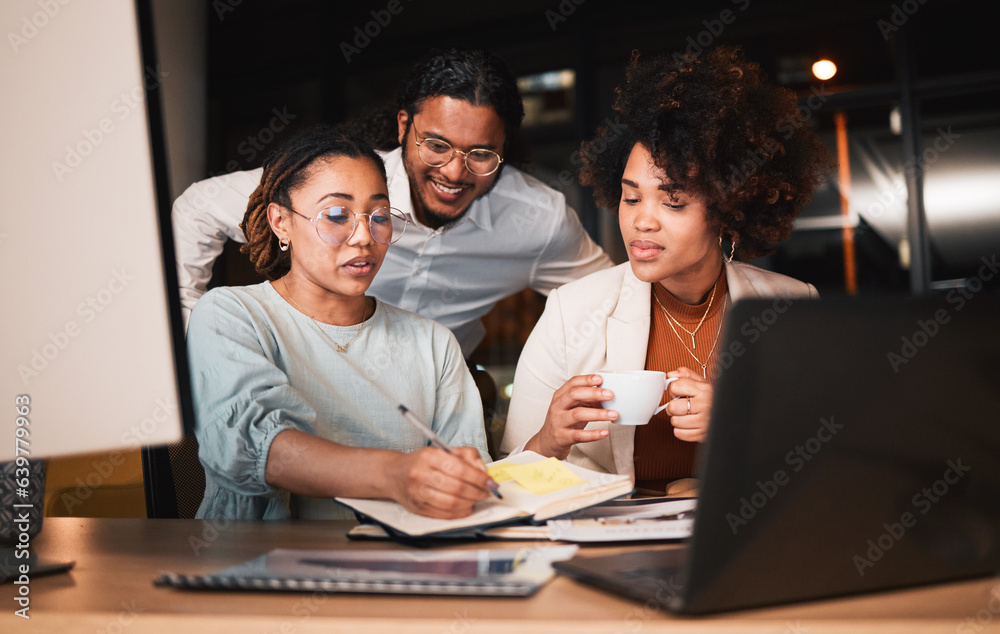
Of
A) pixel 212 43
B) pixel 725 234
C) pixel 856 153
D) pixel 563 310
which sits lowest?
pixel 563 310

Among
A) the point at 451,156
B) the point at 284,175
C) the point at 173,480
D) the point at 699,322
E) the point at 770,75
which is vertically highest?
the point at 770,75

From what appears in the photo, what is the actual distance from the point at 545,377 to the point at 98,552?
0.98 metres

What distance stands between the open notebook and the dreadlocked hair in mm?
712

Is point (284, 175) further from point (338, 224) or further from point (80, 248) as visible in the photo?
point (80, 248)

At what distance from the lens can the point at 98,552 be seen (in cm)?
87

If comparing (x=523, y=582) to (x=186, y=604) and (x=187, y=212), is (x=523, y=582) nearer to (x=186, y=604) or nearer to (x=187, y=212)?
(x=186, y=604)

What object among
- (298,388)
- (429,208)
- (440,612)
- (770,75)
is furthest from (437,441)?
(770,75)

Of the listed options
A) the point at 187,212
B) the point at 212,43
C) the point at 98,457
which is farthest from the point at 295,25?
the point at 98,457

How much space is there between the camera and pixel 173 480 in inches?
57.2

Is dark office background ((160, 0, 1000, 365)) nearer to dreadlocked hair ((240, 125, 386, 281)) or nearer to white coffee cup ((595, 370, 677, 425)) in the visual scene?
dreadlocked hair ((240, 125, 386, 281))

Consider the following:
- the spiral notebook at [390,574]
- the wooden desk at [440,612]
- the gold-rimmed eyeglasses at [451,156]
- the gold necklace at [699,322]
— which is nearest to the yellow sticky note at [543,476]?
the spiral notebook at [390,574]

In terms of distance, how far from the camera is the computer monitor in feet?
2.17

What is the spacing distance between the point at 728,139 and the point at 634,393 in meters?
0.76

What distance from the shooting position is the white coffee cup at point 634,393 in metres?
1.18
